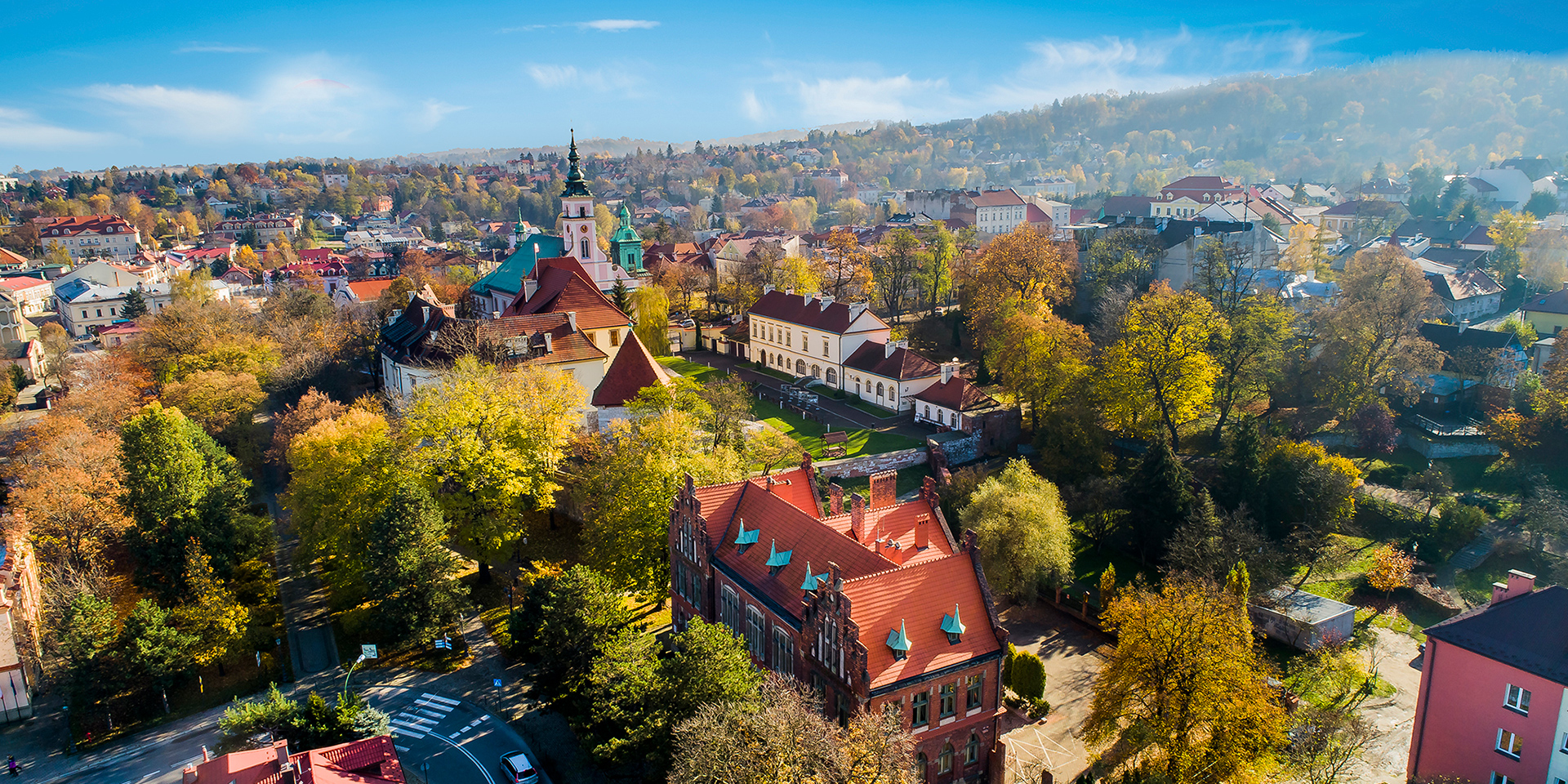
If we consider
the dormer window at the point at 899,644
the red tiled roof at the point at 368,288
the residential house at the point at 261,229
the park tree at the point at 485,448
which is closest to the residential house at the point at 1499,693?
the dormer window at the point at 899,644

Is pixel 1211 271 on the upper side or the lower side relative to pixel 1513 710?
upper

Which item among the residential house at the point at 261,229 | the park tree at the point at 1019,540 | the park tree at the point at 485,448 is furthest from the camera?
the residential house at the point at 261,229

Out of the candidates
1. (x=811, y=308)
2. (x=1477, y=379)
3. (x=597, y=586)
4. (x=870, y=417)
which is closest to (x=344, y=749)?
(x=597, y=586)

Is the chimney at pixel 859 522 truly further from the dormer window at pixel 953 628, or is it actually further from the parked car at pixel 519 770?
the parked car at pixel 519 770

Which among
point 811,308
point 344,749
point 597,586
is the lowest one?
point 344,749

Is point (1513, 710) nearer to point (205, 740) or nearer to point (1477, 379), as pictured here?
point (1477, 379)
